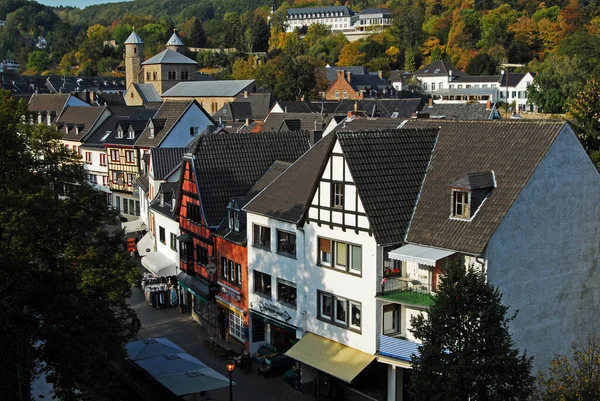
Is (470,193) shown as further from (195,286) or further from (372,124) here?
(195,286)

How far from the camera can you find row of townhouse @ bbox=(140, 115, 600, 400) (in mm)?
24125

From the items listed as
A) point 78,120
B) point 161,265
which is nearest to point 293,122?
point 161,265

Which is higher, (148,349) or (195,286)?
(195,286)

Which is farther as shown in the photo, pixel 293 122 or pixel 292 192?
pixel 293 122

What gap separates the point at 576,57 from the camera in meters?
95.7

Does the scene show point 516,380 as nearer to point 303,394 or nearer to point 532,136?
point 532,136

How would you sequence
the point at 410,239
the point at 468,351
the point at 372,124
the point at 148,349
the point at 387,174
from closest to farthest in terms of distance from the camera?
the point at 468,351 < the point at 410,239 < the point at 387,174 < the point at 148,349 < the point at 372,124

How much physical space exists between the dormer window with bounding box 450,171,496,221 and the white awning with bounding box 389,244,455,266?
134cm

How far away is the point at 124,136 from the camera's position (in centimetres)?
6262

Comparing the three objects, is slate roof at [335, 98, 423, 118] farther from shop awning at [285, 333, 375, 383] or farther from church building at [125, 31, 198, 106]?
church building at [125, 31, 198, 106]

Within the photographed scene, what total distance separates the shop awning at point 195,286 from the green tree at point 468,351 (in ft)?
55.2

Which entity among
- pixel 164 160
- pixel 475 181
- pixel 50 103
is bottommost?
pixel 164 160

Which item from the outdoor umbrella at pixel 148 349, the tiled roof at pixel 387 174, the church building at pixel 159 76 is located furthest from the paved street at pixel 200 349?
the church building at pixel 159 76

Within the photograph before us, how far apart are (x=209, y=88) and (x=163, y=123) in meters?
61.0
